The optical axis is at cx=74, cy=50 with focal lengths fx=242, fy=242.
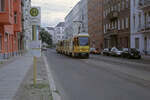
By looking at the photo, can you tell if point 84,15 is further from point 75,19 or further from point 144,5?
point 144,5

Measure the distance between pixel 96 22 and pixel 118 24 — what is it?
2227cm

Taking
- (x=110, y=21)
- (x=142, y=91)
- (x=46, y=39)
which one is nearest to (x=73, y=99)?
(x=142, y=91)

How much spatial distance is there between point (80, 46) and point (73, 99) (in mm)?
23903

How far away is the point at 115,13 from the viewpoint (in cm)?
5247

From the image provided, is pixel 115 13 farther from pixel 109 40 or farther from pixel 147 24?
pixel 147 24

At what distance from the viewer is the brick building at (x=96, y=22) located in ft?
223

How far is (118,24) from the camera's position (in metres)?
51.7

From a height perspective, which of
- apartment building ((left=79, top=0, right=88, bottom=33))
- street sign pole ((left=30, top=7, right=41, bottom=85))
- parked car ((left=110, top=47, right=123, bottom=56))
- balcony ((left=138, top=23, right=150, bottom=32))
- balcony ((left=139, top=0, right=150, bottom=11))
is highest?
apartment building ((left=79, top=0, right=88, bottom=33))

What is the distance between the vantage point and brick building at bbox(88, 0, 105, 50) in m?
67.9

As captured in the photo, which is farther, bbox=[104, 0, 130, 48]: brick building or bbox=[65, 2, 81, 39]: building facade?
bbox=[65, 2, 81, 39]: building facade

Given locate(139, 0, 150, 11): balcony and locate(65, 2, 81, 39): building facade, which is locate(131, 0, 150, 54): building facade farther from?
locate(65, 2, 81, 39): building facade

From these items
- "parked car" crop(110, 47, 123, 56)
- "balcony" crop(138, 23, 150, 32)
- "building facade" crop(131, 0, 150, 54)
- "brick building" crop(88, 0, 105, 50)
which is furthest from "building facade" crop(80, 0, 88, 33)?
"balcony" crop(138, 23, 150, 32)

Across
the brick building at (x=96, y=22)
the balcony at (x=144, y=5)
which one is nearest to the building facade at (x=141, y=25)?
the balcony at (x=144, y=5)

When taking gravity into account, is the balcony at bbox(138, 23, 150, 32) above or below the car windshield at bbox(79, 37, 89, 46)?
above
